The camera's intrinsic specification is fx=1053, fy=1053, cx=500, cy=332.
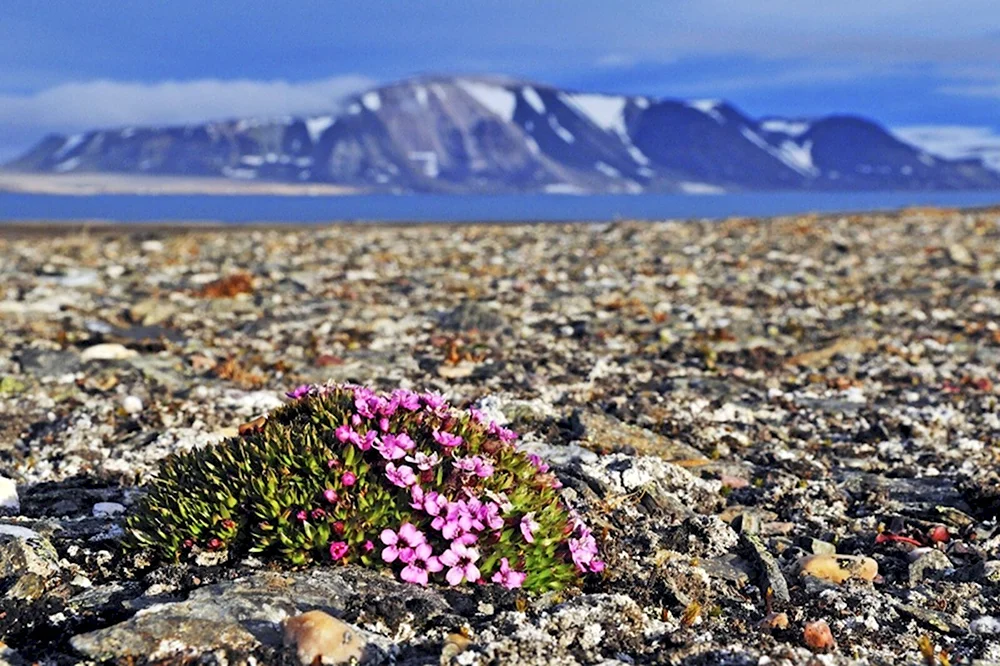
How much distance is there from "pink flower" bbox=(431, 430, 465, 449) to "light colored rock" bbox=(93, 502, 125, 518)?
267 cm

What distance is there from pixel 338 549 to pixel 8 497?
9.97 ft

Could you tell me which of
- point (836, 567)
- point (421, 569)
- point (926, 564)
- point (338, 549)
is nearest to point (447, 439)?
point (421, 569)

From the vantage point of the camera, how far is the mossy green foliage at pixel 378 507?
5.60 m

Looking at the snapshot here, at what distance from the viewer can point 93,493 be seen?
25.4ft

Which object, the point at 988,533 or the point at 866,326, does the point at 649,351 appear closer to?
the point at 866,326

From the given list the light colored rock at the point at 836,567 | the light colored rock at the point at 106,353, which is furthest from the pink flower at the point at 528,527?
the light colored rock at the point at 106,353

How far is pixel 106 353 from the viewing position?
12828mm

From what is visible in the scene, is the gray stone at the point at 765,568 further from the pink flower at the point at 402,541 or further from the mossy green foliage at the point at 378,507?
the pink flower at the point at 402,541

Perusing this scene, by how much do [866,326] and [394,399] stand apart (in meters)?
11.6

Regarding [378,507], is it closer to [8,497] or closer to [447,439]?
[447,439]

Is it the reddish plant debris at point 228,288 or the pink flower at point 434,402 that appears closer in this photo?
the pink flower at point 434,402

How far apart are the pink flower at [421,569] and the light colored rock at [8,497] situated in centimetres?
327

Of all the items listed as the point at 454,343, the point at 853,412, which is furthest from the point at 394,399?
the point at 454,343

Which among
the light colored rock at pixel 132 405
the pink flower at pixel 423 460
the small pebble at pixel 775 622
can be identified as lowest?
the light colored rock at pixel 132 405
